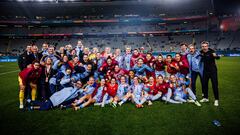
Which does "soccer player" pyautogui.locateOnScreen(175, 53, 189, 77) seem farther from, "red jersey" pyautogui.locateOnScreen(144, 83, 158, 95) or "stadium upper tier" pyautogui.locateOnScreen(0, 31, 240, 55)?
"stadium upper tier" pyautogui.locateOnScreen(0, 31, 240, 55)

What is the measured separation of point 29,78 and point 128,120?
4044 millimetres

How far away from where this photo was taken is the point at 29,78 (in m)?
5.86

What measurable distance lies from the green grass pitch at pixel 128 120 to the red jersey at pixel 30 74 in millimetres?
1160

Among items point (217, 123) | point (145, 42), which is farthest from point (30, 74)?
point (145, 42)

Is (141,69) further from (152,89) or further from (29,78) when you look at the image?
(29,78)

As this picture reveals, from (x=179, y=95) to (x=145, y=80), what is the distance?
150 centimetres

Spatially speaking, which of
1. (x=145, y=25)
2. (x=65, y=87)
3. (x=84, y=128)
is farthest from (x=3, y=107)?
(x=145, y=25)

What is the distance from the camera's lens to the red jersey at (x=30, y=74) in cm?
570

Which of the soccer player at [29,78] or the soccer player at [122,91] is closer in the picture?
the soccer player at [29,78]

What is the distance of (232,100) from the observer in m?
6.28

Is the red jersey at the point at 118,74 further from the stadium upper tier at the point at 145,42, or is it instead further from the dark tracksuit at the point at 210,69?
the stadium upper tier at the point at 145,42

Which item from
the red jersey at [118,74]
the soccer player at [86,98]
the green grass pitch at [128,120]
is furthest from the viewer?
the red jersey at [118,74]

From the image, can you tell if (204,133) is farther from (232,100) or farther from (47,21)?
(47,21)

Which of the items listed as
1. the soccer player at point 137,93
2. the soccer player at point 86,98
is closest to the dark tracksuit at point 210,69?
the soccer player at point 137,93
